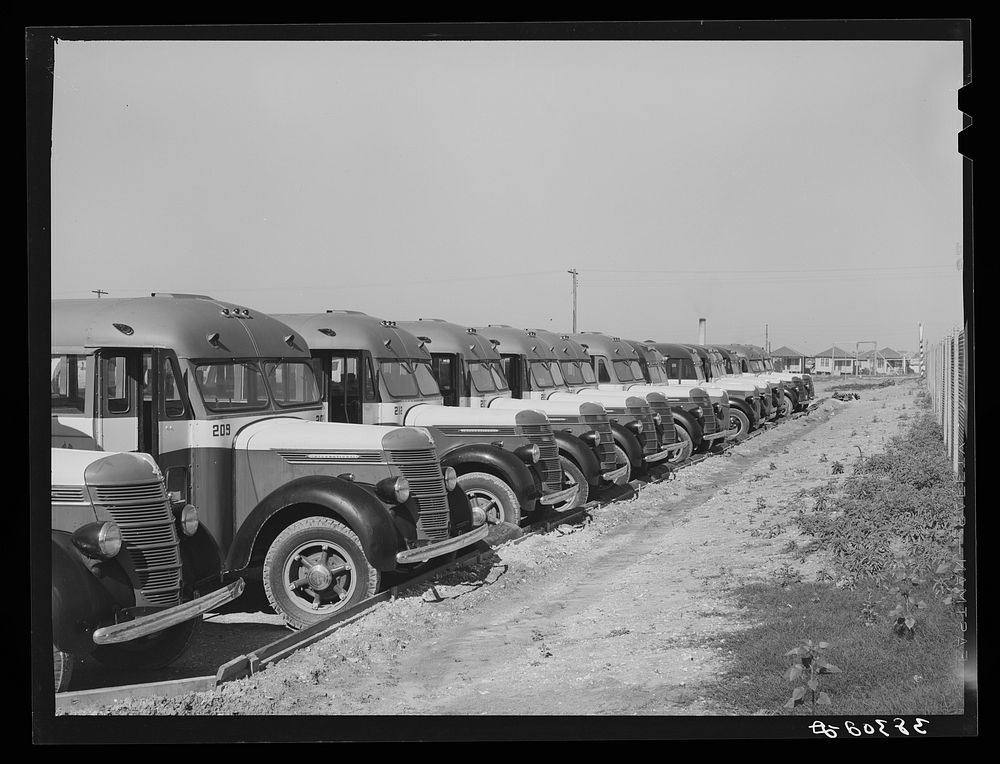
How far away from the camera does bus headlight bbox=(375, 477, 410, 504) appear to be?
7363mm

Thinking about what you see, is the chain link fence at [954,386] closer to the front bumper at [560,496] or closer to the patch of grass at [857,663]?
the patch of grass at [857,663]

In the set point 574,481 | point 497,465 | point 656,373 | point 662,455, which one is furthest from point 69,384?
point 656,373

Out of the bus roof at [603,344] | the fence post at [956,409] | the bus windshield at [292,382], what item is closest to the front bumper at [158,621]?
the bus windshield at [292,382]

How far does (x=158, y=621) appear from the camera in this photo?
550 centimetres

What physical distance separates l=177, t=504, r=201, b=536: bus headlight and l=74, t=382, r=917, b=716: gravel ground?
3.72 feet

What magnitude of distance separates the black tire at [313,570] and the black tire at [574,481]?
4.41m

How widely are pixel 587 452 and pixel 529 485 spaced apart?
2.25 m

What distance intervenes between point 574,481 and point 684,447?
16.4 feet

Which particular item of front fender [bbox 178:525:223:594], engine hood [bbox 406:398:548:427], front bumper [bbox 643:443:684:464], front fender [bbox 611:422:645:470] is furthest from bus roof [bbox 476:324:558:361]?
front fender [bbox 178:525:223:594]

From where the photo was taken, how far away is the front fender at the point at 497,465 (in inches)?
378

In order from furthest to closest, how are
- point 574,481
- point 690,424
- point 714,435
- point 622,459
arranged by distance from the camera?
point 714,435
point 690,424
point 622,459
point 574,481

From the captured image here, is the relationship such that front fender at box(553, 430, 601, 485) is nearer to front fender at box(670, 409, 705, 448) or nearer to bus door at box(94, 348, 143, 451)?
front fender at box(670, 409, 705, 448)

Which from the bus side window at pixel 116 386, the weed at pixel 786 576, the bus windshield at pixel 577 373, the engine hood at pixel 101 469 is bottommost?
the weed at pixel 786 576

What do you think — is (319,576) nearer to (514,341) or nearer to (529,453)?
(529,453)
